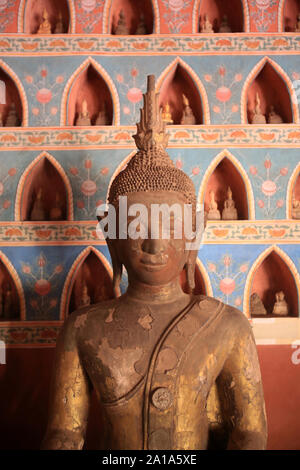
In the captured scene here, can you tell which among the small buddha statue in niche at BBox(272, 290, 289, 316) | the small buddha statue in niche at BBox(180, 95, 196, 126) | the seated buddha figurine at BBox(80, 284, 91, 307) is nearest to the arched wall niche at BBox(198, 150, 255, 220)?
the small buddha statue in niche at BBox(180, 95, 196, 126)

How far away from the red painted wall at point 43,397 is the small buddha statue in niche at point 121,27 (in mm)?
2637

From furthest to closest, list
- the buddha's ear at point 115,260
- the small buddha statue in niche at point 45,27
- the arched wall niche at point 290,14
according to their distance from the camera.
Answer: the arched wall niche at point 290,14 → the small buddha statue in niche at point 45,27 → the buddha's ear at point 115,260

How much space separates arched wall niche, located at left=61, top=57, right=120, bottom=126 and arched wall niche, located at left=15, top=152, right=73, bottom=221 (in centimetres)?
37

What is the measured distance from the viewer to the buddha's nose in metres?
2.48

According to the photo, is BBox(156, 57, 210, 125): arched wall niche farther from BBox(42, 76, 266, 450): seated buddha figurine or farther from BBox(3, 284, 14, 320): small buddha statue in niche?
BBox(3, 284, 14, 320): small buddha statue in niche

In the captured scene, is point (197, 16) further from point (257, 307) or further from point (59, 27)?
point (257, 307)

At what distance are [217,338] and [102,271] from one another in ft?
5.20

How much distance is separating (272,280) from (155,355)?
180 centimetres

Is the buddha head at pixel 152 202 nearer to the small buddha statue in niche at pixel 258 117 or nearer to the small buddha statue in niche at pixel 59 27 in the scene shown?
the small buddha statue in niche at pixel 258 117

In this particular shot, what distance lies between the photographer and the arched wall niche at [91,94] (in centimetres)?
381

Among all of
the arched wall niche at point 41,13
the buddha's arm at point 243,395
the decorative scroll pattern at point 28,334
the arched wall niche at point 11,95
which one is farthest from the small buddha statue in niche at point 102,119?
the buddha's arm at point 243,395

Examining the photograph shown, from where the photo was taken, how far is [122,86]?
3830 mm

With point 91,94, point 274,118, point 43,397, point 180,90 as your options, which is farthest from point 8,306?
point 274,118
